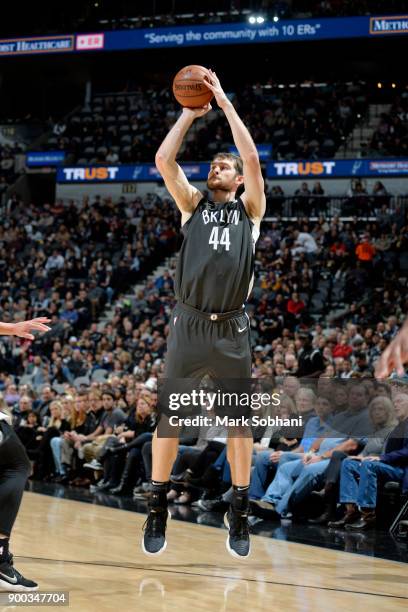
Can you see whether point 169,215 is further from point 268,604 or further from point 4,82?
Answer: point 268,604

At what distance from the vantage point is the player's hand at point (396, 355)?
2.64 m

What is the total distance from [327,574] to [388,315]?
9.92m

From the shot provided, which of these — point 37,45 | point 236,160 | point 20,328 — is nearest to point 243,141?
point 236,160

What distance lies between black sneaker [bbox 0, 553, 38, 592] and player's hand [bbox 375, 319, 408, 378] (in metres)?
3.19

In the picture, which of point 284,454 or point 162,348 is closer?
point 284,454

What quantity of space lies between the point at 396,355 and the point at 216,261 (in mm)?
2568

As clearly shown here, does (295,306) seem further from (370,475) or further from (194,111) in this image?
(194,111)

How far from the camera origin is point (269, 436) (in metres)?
9.34

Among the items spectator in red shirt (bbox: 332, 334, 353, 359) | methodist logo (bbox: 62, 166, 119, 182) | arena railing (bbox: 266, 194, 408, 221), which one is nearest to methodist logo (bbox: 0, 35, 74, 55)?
methodist logo (bbox: 62, 166, 119, 182)

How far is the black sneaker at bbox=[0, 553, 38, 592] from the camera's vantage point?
513 centimetres

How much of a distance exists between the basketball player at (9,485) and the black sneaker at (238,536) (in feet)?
3.94

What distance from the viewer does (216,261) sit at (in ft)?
17.0

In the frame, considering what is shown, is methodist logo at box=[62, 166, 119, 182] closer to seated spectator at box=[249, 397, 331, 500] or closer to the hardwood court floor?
seated spectator at box=[249, 397, 331, 500]

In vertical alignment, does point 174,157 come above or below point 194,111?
below
